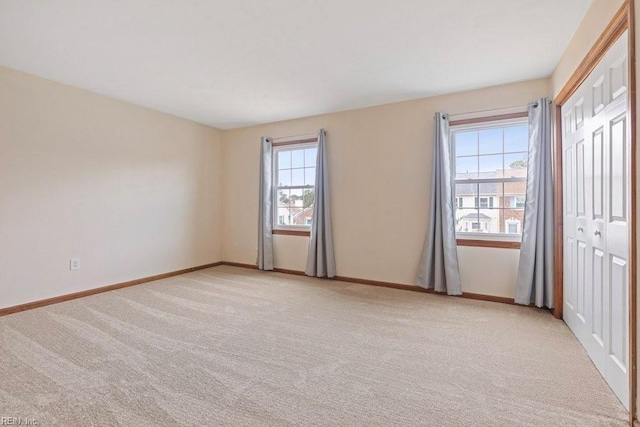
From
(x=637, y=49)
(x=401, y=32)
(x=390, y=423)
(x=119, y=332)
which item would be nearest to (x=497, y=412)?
(x=390, y=423)

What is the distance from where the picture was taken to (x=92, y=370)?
2025 mm

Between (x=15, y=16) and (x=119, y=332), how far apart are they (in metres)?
2.45

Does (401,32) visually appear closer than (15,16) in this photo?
No

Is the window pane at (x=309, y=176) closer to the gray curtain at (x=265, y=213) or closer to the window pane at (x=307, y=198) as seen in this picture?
the window pane at (x=307, y=198)

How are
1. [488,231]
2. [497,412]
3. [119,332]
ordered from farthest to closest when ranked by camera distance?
1. [488,231]
2. [119,332]
3. [497,412]

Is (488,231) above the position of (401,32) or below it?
below

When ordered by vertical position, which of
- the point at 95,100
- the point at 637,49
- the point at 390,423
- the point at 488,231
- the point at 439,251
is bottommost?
the point at 390,423

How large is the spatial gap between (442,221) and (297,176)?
2.32m

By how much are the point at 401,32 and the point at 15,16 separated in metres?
2.78

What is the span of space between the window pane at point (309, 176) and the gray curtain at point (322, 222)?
0.31 m

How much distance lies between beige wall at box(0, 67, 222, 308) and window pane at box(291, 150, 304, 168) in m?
1.49

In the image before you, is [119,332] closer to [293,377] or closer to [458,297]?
[293,377]

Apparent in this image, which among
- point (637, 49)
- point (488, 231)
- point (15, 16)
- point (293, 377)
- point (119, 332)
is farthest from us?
point (488, 231)

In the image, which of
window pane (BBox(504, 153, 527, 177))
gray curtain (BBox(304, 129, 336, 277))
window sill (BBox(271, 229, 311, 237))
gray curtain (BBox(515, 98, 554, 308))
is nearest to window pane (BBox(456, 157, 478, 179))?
window pane (BBox(504, 153, 527, 177))
